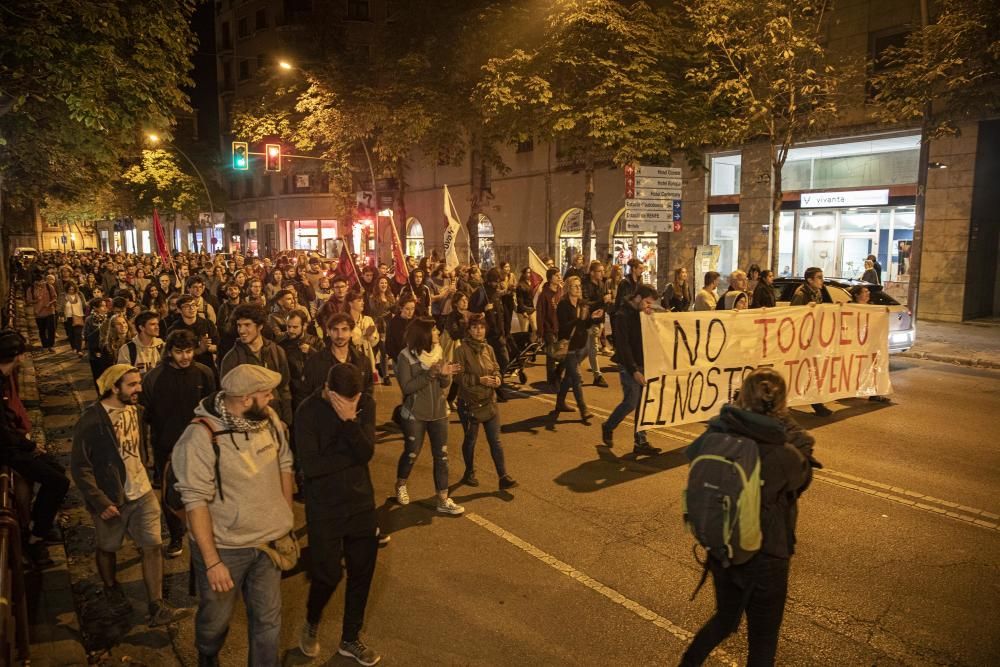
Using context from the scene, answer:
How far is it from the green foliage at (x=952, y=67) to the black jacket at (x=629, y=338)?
36.1ft

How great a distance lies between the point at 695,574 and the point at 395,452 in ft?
13.5

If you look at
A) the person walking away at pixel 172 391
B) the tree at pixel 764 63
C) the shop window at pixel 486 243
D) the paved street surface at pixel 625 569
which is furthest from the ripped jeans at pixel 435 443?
the shop window at pixel 486 243

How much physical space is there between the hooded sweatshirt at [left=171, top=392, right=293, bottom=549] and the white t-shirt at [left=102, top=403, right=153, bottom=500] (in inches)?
58.6

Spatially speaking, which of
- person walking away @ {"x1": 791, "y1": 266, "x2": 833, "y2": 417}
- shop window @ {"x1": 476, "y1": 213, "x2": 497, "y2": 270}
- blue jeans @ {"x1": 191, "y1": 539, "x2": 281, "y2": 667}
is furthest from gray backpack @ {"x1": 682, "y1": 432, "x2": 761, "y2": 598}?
shop window @ {"x1": 476, "y1": 213, "x2": 497, "y2": 270}

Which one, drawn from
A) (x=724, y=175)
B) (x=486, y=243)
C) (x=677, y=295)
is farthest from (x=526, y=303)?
(x=486, y=243)

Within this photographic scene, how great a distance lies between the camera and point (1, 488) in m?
4.49

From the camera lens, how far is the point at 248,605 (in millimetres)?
3590

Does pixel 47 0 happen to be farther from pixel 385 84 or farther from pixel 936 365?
pixel 385 84

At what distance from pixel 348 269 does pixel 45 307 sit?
7237 mm

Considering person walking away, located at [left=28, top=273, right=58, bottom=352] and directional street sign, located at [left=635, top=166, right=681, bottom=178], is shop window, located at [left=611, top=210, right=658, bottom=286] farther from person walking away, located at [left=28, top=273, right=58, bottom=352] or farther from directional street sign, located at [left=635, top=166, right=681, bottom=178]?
person walking away, located at [left=28, top=273, right=58, bottom=352]

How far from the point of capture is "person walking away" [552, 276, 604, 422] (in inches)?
368

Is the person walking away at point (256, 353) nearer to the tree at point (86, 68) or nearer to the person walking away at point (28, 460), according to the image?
the person walking away at point (28, 460)

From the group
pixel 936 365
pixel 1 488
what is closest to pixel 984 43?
pixel 936 365

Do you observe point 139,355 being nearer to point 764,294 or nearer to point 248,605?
point 248,605
